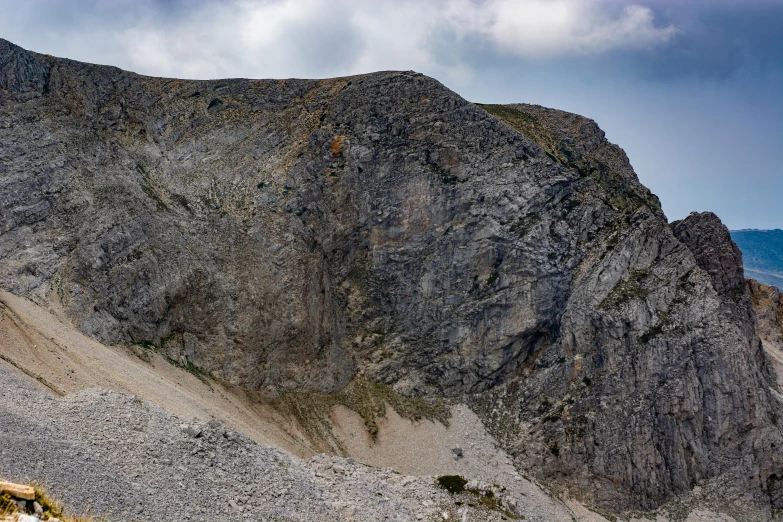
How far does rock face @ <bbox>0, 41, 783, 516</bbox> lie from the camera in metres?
54.0

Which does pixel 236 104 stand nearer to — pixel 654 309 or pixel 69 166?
pixel 69 166

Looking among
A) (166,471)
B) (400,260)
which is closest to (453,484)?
(166,471)

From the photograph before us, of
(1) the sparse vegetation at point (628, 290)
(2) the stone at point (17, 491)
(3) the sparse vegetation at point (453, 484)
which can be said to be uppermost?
(1) the sparse vegetation at point (628, 290)

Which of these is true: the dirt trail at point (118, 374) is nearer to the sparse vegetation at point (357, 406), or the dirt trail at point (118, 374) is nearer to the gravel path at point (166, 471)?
the sparse vegetation at point (357, 406)

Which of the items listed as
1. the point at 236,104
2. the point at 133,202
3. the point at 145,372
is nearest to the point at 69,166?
the point at 133,202

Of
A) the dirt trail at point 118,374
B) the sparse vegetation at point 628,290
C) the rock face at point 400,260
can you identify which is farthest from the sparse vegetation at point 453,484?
the sparse vegetation at point 628,290

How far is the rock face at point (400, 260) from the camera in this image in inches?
2125

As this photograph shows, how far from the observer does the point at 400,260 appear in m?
64.3

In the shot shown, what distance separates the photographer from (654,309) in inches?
2266

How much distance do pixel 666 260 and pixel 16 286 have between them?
5821cm

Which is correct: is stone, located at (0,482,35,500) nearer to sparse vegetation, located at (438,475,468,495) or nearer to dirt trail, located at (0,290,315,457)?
dirt trail, located at (0,290,315,457)

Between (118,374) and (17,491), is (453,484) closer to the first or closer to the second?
(118,374)

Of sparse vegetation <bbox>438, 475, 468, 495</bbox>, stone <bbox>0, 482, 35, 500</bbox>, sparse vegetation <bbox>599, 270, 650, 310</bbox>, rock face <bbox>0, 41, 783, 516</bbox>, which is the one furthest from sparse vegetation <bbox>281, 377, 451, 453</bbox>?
stone <bbox>0, 482, 35, 500</bbox>

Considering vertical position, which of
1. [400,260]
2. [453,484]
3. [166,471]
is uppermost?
[400,260]
